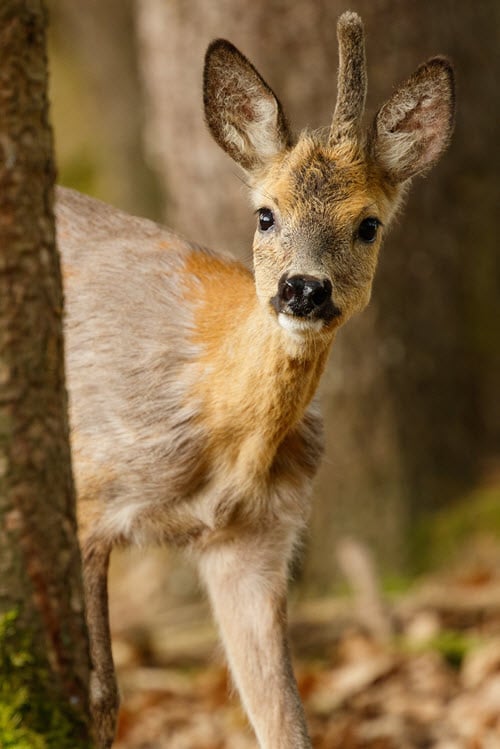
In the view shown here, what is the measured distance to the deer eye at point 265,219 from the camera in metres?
5.15

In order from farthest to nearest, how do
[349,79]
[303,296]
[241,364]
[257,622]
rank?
1. [257,622]
2. [241,364]
3. [349,79]
4. [303,296]

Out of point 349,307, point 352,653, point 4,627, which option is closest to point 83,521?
point 349,307

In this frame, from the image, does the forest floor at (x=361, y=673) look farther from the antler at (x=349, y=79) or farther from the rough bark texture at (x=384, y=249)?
the antler at (x=349, y=79)

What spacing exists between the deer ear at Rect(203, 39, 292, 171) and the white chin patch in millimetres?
1026

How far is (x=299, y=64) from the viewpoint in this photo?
8172 mm

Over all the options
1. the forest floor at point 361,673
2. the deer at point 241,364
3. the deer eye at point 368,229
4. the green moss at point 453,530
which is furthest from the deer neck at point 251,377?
the green moss at point 453,530

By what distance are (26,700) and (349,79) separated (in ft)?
8.94

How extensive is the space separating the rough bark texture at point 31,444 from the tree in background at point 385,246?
15.2 ft

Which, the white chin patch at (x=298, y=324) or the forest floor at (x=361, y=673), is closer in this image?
the white chin patch at (x=298, y=324)

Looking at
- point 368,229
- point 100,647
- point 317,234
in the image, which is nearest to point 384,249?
point 368,229

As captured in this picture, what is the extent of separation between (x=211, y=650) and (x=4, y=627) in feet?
15.6

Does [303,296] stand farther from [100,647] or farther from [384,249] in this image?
[384,249]

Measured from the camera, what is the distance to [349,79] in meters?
4.91

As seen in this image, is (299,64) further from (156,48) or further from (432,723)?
(432,723)
